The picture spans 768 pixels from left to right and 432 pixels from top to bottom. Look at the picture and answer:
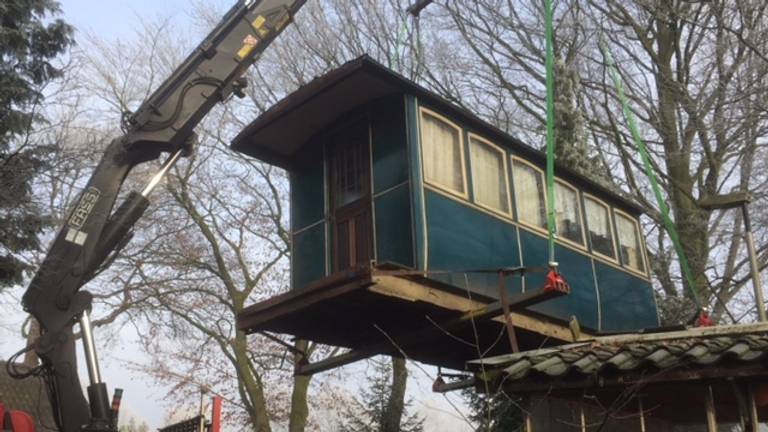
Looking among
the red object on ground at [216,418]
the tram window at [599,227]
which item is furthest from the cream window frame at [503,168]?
the red object on ground at [216,418]

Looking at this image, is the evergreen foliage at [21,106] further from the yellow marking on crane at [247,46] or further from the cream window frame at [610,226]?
the cream window frame at [610,226]

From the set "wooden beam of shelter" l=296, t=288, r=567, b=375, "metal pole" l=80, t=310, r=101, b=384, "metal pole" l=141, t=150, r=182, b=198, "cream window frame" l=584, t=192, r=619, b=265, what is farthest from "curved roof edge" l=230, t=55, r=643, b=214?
"metal pole" l=80, t=310, r=101, b=384

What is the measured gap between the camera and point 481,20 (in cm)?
2039

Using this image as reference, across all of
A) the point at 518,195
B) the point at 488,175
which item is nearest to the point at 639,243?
the point at 518,195

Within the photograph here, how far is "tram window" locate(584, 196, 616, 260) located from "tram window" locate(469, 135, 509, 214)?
7.55 feet

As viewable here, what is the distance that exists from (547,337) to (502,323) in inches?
35.4

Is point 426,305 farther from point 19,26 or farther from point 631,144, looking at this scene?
point 631,144

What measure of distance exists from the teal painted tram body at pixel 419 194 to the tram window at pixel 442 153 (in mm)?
19

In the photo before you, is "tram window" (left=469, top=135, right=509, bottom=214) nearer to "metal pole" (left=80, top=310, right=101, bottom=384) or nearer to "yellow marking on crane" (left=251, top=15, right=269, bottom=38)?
"yellow marking on crane" (left=251, top=15, right=269, bottom=38)

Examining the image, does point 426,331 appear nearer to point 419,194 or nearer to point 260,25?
point 419,194

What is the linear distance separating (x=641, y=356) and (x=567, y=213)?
5.80 m

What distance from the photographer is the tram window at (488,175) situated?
1022cm

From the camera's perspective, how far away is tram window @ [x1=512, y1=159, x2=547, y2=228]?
428 inches

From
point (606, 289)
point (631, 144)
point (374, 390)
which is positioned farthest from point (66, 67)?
point (631, 144)
